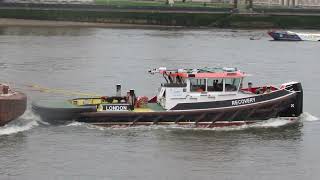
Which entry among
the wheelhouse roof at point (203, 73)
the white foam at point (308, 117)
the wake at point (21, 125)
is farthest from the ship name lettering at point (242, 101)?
the wake at point (21, 125)

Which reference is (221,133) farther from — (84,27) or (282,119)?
(84,27)

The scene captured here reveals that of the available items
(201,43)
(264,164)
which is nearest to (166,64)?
(201,43)

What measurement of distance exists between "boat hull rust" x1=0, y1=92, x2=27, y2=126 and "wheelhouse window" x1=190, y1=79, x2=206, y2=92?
6082 millimetres

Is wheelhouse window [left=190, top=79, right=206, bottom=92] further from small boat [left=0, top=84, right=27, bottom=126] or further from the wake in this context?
small boat [left=0, top=84, right=27, bottom=126]

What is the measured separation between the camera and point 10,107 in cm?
2581

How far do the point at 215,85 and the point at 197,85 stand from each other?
685 millimetres

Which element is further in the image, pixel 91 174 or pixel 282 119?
pixel 282 119

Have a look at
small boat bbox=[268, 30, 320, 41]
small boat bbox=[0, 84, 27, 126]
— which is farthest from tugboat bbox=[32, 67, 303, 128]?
small boat bbox=[268, 30, 320, 41]

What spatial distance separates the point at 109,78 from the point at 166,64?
33.5 feet

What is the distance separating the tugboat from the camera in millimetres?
27078

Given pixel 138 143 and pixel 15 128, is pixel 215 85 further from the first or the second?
pixel 15 128

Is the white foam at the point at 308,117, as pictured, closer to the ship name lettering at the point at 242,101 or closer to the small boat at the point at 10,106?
the ship name lettering at the point at 242,101

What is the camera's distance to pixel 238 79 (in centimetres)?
2830

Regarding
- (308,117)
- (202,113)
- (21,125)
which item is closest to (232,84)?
(202,113)
